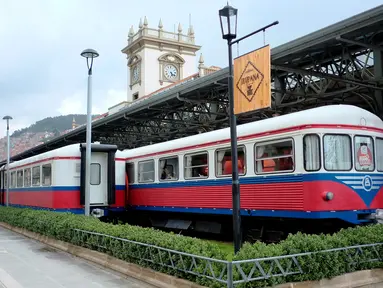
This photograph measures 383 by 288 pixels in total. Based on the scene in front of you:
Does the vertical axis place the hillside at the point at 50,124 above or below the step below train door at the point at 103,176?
above

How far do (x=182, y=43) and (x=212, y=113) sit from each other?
4438 cm

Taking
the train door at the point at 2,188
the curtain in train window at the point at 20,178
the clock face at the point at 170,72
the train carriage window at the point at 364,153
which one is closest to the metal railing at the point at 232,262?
the train carriage window at the point at 364,153

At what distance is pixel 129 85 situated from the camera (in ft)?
228

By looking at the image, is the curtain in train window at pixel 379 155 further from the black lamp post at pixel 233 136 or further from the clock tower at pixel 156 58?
the clock tower at pixel 156 58

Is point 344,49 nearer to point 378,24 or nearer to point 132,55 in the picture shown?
point 378,24

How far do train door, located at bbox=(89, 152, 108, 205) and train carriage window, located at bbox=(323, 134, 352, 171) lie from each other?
9.50 meters

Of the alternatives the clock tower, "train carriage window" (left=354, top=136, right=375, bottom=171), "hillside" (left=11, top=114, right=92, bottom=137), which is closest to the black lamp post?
"train carriage window" (left=354, top=136, right=375, bottom=171)

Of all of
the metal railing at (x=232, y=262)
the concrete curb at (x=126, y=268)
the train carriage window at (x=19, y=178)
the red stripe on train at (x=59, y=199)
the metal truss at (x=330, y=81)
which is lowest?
the concrete curb at (x=126, y=268)

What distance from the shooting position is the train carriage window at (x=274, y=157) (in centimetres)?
1081

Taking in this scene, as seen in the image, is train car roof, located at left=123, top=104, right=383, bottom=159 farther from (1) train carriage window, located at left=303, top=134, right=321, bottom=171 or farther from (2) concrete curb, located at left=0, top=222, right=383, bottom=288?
(2) concrete curb, located at left=0, top=222, right=383, bottom=288

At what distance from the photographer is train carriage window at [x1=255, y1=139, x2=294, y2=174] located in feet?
35.5

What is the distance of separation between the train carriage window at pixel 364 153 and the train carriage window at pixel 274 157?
1592 millimetres

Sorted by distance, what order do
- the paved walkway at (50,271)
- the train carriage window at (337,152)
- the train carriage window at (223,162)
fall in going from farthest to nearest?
1. the train carriage window at (223,162)
2. the train carriage window at (337,152)
3. the paved walkway at (50,271)

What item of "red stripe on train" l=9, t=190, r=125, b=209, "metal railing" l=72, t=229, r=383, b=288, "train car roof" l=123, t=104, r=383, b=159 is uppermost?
"train car roof" l=123, t=104, r=383, b=159
